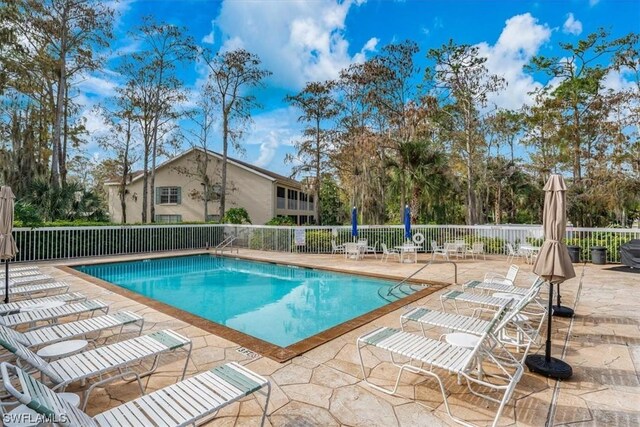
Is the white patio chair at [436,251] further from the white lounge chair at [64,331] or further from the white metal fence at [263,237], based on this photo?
the white lounge chair at [64,331]

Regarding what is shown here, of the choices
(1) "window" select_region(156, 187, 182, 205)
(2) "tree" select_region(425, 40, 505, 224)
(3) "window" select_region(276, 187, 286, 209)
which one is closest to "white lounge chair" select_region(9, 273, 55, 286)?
(2) "tree" select_region(425, 40, 505, 224)

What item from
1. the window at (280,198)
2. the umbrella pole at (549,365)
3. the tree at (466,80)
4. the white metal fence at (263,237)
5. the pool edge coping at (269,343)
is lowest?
the pool edge coping at (269,343)

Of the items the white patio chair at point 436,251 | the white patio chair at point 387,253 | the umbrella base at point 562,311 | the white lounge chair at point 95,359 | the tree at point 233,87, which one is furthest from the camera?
the tree at point 233,87

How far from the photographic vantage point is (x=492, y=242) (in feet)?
42.8

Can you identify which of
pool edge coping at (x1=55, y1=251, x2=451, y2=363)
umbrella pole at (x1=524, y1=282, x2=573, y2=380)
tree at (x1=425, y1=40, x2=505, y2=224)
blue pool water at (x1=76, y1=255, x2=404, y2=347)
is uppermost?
tree at (x1=425, y1=40, x2=505, y2=224)

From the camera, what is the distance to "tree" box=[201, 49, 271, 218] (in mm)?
19578

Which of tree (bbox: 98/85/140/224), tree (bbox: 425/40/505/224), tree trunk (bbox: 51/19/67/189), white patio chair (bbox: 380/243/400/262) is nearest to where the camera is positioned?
white patio chair (bbox: 380/243/400/262)

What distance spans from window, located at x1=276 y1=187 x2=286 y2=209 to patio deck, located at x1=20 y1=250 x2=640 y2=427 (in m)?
19.3

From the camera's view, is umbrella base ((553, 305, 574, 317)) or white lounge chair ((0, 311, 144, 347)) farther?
umbrella base ((553, 305, 574, 317))

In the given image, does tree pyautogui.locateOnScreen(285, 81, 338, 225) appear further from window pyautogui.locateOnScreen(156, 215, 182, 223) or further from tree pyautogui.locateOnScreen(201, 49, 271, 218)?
window pyautogui.locateOnScreen(156, 215, 182, 223)

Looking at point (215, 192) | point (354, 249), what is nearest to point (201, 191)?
point (215, 192)

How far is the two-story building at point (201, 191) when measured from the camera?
23078 mm

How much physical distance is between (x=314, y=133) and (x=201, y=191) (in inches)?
381

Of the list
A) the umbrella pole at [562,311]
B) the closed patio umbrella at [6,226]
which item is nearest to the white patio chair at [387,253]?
the umbrella pole at [562,311]
